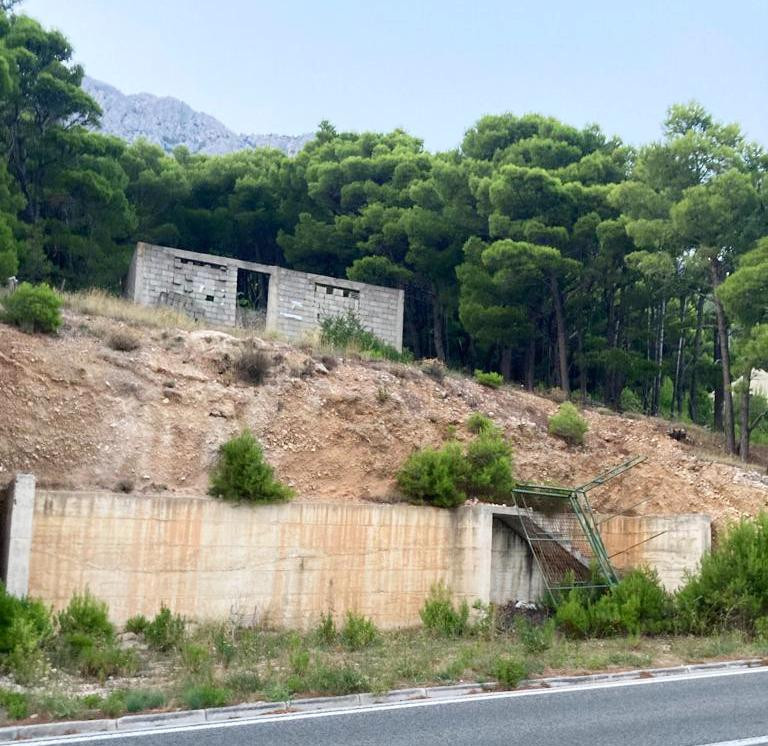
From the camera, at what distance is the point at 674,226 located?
26203 mm

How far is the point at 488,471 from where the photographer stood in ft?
63.1

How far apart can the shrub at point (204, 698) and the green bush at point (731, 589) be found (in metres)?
9.04

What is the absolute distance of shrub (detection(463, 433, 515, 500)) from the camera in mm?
19156

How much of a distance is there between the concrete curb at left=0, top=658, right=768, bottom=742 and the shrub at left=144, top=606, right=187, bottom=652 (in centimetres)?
431

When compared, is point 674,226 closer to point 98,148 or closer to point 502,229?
point 502,229

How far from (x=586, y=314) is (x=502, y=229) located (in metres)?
5.49

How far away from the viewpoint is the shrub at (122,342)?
790 inches

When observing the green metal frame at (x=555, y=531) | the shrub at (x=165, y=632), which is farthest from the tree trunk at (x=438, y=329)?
the shrub at (x=165, y=632)

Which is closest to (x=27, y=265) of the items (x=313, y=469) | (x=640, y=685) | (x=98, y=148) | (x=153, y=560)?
(x=98, y=148)

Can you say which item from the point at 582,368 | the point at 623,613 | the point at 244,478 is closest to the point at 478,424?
the point at 623,613

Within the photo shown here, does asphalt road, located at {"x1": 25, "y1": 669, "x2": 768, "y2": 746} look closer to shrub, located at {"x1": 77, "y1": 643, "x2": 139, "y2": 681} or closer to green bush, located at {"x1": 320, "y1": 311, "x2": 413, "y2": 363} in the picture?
shrub, located at {"x1": 77, "y1": 643, "x2": 139, "y2": 681}

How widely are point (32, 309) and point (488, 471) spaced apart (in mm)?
9852

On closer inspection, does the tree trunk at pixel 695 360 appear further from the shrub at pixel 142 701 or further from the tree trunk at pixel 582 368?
the shrub at pixel 142 701

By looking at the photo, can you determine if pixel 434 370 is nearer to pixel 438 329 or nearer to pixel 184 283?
pixel 184 283
